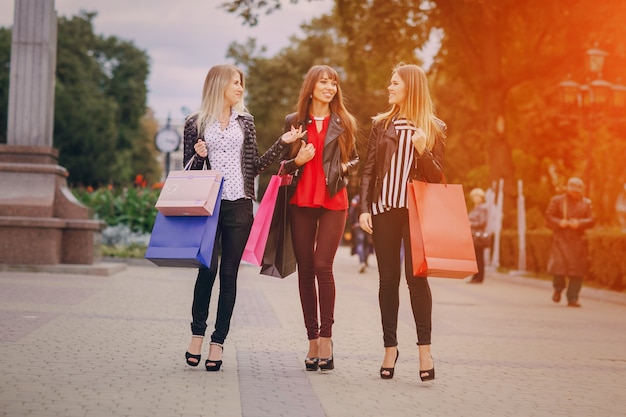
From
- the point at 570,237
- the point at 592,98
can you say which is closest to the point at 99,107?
the point at 592,98

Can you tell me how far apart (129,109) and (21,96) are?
175ft

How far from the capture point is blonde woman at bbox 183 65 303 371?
6621 millimetres

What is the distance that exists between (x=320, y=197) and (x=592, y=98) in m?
17.6

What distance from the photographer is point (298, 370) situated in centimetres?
681

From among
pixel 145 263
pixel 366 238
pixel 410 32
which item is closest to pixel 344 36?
pixel 410 32

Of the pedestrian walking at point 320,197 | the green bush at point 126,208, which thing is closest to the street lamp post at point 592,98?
the green bush at point 126,208

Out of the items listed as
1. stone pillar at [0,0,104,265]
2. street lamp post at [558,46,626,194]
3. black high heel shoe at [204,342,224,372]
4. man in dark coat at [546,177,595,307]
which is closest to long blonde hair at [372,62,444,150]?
black high heel shoe at [204,342,224,372]

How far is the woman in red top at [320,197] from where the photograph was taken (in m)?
6.73

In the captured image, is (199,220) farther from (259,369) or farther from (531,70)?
(531,70)

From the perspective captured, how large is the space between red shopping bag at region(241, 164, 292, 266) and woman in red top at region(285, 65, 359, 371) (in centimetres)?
11

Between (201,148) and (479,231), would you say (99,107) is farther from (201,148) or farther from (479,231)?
(201,148)

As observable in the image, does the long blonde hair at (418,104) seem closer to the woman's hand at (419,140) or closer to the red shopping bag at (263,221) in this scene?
the woman's hand at (419,140)

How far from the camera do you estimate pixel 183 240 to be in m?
6.37

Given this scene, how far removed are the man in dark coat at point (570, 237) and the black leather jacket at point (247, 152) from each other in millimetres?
9278
